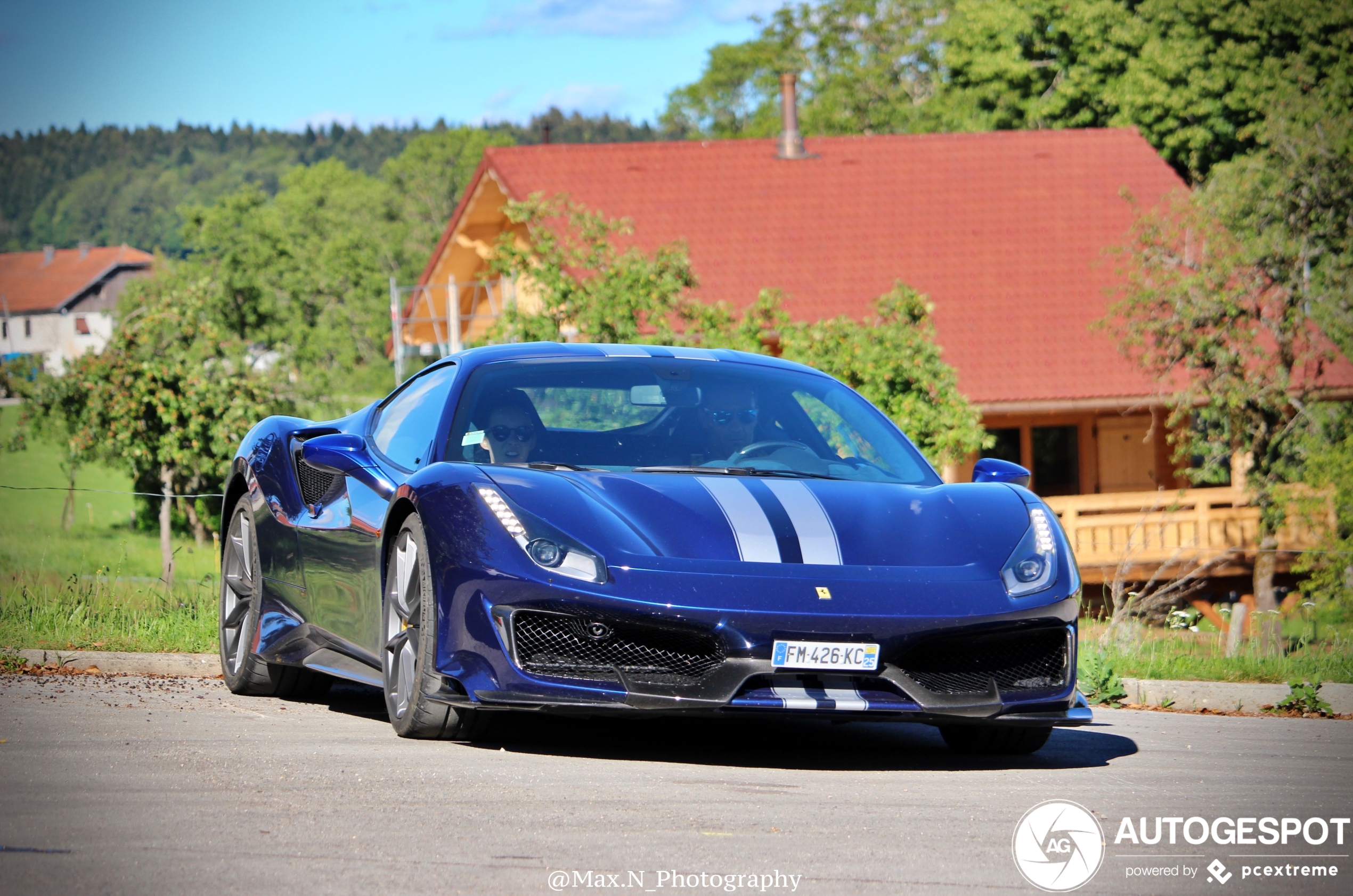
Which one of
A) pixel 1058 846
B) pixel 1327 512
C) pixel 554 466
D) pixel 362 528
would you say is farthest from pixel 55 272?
pixel 1058 846

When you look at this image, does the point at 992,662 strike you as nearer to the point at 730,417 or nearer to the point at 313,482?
the point at 730,417

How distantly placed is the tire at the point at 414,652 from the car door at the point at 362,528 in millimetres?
149

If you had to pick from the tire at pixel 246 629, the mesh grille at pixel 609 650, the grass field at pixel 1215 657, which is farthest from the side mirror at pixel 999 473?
the tire at pixel 246 629

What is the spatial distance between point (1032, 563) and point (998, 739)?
0.76 metres

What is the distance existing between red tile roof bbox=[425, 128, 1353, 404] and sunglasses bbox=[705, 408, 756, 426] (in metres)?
19.2

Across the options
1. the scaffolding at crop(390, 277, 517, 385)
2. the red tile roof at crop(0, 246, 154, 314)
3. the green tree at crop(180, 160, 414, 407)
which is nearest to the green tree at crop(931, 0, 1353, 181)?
the scaffolding at crop(390, 277, 517, 385)

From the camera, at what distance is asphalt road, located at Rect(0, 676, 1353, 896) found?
3.71 m

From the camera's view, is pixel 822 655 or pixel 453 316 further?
pixel 453 316

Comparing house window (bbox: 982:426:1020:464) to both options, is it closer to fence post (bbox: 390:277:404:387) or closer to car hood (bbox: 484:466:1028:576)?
fence post (bbox: 390:277:404:387)

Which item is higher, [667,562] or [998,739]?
[667,562]

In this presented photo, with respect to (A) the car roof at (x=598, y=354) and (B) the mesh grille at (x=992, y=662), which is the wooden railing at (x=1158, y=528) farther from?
(B) the mesh grille at (x=992, y=662)

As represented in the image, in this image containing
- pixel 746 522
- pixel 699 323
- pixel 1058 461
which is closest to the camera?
pixel 746 522

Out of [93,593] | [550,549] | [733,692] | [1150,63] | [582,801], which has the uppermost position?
[1150,63]

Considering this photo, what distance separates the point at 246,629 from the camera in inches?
284
